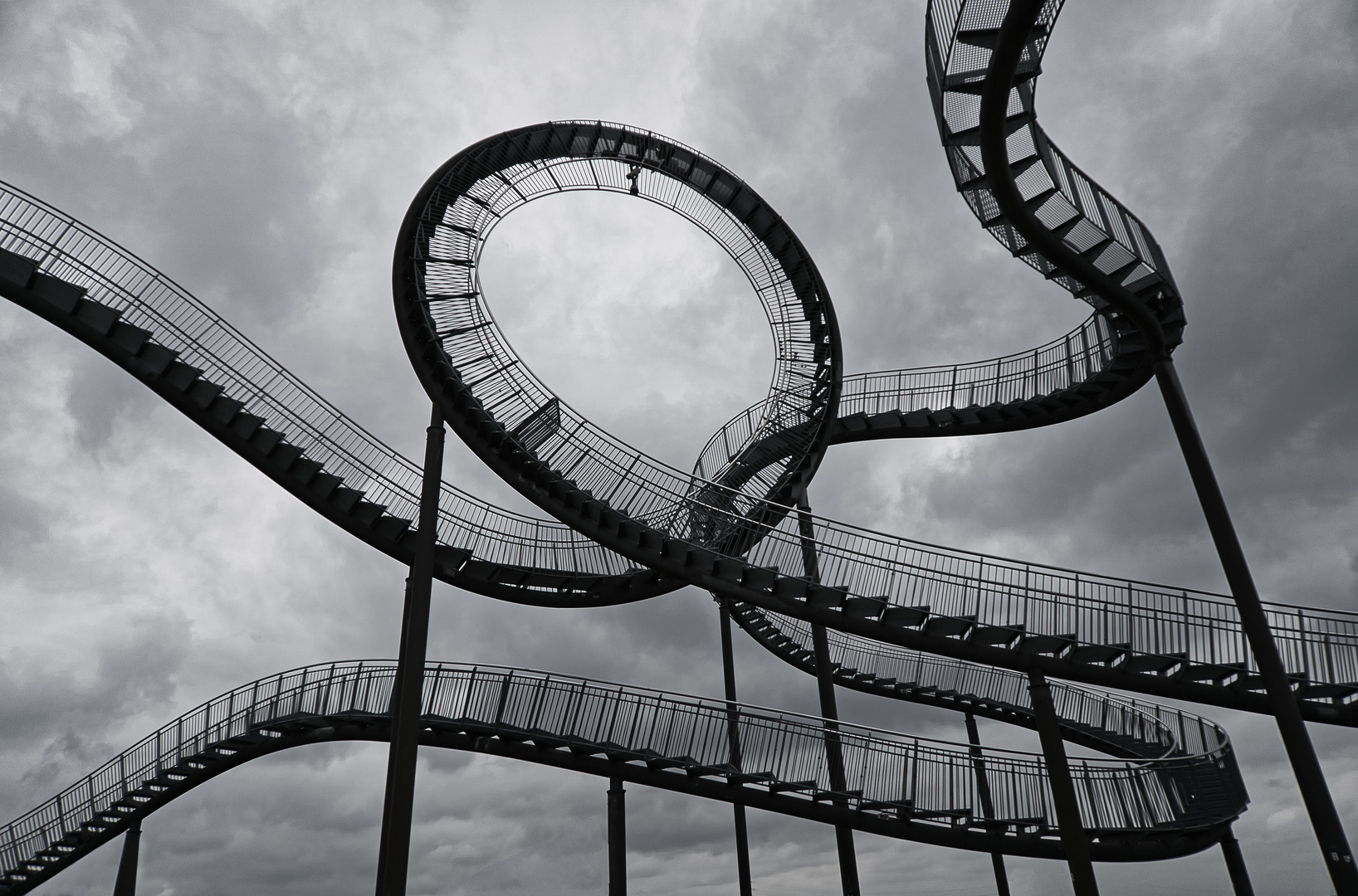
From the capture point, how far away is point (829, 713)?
623 inches

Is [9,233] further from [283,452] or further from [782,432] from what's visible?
[782,432]

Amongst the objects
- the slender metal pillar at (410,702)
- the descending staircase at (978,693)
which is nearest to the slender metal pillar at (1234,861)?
the descending staircase at (978,693)

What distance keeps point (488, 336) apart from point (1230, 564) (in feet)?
40.2

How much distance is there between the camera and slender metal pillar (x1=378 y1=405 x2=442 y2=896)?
10.5 m

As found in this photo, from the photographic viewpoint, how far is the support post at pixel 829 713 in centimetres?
1228

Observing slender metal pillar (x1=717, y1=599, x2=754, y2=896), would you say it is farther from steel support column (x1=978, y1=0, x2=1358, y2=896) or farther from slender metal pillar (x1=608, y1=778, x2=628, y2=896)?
steel support column (x1=978, y1=0, x2=1358, y2=896)

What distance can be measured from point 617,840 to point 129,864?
33.6ft

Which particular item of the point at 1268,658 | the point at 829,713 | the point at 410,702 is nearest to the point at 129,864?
the point at 410,702

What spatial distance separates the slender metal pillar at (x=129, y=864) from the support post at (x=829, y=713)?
13686 millimetres

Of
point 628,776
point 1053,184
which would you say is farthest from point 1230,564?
point 628,776

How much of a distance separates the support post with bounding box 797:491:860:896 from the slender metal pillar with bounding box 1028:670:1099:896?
110 inches

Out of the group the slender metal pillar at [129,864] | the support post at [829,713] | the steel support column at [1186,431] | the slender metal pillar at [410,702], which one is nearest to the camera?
the steel support column at [1186,431]

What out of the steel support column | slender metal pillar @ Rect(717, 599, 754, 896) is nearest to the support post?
slender metal pillar @ Rect(717, 599, 754, 896)

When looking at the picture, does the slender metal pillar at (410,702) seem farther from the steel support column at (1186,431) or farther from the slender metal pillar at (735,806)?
the steel support column at (1186,431)
